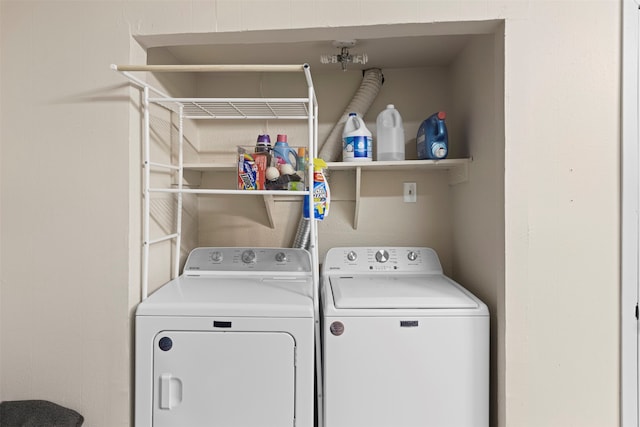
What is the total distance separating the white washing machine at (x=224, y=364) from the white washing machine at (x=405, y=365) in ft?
0.34

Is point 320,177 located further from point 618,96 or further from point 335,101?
point 618,96

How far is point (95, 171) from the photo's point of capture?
5.11ft

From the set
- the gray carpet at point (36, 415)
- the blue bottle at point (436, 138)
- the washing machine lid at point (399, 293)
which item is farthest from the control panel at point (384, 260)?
the gray carpet at point (36, 415)

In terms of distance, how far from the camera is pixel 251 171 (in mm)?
1731

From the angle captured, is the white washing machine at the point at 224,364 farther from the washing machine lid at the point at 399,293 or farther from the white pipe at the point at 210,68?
the white pipe at the point at 210,68

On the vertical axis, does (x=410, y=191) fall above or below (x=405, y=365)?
above

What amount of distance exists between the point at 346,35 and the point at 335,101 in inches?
28.2

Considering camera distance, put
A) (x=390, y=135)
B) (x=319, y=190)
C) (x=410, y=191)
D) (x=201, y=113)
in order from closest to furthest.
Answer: (x=319, y=190) < (x=390, y=135) < (x=201, y=113) < (x=410, y=191)

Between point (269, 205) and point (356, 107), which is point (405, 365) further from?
point (356, 107)

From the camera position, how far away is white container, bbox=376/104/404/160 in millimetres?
2037

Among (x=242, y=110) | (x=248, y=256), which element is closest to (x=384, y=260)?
(x=248, y=256)

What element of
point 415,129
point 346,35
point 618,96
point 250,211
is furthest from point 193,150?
point 618,96

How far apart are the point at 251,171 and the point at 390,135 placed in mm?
773

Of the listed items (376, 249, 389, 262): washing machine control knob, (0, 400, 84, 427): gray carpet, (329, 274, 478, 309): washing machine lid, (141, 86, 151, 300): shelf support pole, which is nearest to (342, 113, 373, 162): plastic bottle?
(376, 249, 389, 262): washing machine control knob
